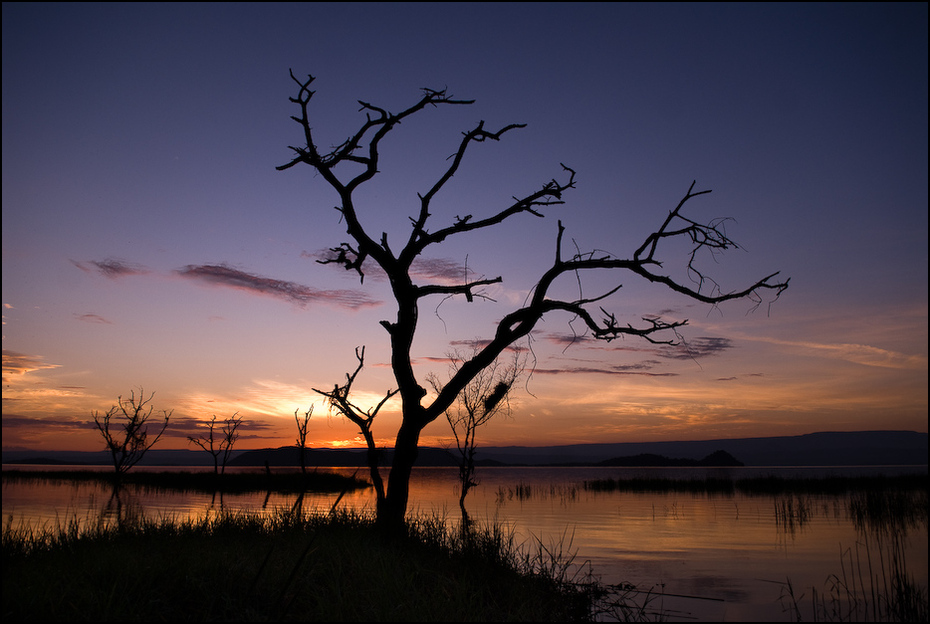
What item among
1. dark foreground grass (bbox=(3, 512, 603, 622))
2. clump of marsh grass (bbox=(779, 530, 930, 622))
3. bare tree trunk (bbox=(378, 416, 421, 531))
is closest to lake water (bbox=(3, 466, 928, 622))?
clump of marsh grass (bbox=(779, 530, 930, 622))

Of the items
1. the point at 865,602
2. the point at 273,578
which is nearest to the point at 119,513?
the point at 273,578

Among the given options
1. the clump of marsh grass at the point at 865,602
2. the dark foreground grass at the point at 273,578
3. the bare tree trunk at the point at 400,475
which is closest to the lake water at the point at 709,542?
the clump of marsh grass at the point at 865,602

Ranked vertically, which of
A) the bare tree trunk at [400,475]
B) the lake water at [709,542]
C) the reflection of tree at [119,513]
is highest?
the bare tree trunk at [400,475]

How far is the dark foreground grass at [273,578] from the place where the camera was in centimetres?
566

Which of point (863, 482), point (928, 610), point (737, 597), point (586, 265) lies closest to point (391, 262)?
point (586, 265)

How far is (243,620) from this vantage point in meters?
5.46

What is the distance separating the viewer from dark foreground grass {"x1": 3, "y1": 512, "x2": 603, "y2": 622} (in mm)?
5660

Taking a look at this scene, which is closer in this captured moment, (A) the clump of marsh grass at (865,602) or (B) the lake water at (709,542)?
(A) the clump of marsh grass at (865,602)

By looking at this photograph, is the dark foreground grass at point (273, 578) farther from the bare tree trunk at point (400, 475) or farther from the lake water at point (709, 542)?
the lake water at point (709, 542)

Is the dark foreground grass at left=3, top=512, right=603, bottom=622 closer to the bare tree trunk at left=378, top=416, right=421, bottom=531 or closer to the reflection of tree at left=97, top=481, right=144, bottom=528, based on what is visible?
the bare tree trunk at left=378, top=416, right=421, bottom=531

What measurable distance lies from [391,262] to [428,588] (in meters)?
5.55

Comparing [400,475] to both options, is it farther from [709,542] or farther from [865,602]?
[709,542]

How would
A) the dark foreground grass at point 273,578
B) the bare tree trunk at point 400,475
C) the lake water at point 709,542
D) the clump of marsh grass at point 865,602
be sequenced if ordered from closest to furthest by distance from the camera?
the dark foreground grass at point 273,578 < the clump of marsh grass at point 865,602 < the bare tree trunk at point 400,475 < the lake water at point 709,542

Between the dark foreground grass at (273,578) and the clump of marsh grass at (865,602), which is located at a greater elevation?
the dark foreground grass at (273,578)
